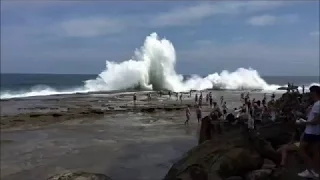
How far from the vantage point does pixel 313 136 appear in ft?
24.9

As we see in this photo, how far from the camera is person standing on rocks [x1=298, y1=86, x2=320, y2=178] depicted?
745 cm

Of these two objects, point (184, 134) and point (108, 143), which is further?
point (184, 134)

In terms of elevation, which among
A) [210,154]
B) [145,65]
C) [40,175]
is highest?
[145,65]

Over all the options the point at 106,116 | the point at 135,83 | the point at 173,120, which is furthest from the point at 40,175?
the point at 135,83

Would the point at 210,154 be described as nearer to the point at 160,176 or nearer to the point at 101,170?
the point at 160,176

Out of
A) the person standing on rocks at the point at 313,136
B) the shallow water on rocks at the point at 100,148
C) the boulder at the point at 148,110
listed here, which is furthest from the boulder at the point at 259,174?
the boulder at the point at 148,110

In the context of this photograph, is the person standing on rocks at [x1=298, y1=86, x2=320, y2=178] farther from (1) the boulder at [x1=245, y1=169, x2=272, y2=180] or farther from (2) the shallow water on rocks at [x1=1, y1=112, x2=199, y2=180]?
(2) the shallow water on rocks at [x1=1, y1=112, x2=199, y2=180]

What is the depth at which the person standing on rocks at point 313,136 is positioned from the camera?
7.45 m

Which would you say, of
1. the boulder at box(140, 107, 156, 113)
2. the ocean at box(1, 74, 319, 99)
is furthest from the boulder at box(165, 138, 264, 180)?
the ocean at box(1, 74, 319, 99)

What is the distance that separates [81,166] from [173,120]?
15700 mm

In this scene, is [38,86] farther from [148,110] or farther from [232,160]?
[232,160]

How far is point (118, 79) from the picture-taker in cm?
8538

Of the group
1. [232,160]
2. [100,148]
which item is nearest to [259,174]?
[232,160]

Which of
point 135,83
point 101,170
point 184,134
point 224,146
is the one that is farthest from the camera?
point 135,83
